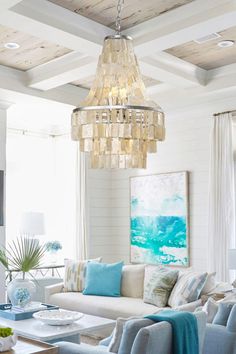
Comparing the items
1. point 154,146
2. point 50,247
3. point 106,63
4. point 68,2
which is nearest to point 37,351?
point 154,146

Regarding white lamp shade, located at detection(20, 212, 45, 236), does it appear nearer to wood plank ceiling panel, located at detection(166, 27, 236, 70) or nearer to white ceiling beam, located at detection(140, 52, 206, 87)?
white ceiling beam, located at detection(140, 52, 206, 87)

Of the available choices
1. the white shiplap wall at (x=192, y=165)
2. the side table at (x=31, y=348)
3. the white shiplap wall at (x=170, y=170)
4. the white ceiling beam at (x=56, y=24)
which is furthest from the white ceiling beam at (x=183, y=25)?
the side table at (x=31, y=348)

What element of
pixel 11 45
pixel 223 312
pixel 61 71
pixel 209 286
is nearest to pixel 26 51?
pixel 11 45

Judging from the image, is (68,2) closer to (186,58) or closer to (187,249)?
(186,58)

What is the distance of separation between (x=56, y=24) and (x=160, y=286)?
108 inches

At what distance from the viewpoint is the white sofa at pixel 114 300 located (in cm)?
495

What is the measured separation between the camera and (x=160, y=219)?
6637 millimetres

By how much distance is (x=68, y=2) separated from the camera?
13.4 ft

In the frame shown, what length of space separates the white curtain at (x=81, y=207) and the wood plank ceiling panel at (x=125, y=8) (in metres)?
3.09

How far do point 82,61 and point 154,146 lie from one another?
2.02 m

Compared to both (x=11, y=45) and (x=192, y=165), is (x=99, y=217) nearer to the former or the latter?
(x=192, y=165)

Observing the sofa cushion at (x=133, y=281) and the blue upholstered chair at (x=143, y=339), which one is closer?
the blue upholstered chair at (x=143, y=339)

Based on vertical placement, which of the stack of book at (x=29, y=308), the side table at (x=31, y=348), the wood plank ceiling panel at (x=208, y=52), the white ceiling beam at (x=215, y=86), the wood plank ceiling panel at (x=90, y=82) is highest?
the wood plank ceiling panel at (x=208, y=52)

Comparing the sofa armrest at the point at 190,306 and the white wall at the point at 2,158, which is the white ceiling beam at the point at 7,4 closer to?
the white wall at the point at 2,158
